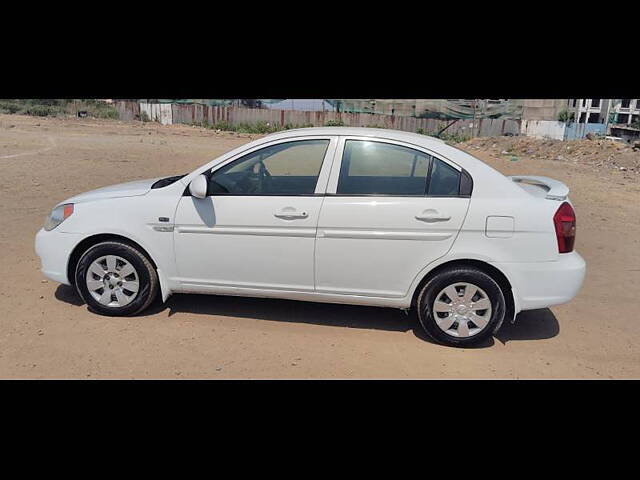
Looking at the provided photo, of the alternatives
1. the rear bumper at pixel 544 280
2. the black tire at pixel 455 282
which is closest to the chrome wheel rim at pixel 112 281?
the black tire at pixel 455 282

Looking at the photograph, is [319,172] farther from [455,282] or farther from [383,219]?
[455,282]

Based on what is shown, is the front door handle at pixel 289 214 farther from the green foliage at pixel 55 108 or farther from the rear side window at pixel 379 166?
the green foliage at pixel 55 108

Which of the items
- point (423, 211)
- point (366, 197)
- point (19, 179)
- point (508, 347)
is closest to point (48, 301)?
point (366, 197)

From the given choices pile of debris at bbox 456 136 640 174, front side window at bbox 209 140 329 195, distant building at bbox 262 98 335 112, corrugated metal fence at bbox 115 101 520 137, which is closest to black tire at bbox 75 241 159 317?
front side window at bbox 209 140 329 195

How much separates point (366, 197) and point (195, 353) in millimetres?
1873

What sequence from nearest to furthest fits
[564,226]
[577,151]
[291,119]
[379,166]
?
[564,226] < [379,166] < [577,151] < [291,119]

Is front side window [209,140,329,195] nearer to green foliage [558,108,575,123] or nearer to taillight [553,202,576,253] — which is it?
taillight [553,202,576,253]

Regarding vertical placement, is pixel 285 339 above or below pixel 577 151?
below

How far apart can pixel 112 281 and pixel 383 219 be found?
249 centimetres

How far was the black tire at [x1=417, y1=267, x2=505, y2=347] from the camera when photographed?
3865mm

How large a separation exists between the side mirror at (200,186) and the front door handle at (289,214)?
63 cm

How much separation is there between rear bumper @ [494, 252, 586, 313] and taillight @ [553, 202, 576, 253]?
76 mm

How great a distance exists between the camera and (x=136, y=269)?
168 inches

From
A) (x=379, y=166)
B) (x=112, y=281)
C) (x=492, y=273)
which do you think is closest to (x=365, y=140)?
(x=379, y=166)
